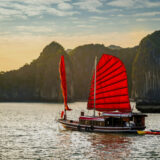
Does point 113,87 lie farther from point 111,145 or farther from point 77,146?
point 77,146

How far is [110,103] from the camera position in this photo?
4000 cm

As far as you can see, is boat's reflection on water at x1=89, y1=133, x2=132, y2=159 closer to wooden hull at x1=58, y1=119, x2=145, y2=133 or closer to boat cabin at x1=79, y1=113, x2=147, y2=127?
wooden hull at x1=58, y1=119, x2=145, y2=133

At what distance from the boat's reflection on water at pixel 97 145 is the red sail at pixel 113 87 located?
3.38 m

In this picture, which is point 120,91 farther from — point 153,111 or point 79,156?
point 153,111

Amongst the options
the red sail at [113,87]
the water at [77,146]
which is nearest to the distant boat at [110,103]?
the red sail at [113,87]

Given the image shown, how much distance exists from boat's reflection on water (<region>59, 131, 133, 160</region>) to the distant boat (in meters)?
0.91

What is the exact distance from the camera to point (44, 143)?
32.7m

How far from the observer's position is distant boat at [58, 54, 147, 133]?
125 feet

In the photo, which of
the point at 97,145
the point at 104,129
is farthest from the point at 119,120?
the point at 97,145

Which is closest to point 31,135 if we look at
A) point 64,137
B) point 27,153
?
point 64,137

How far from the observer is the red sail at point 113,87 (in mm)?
39688

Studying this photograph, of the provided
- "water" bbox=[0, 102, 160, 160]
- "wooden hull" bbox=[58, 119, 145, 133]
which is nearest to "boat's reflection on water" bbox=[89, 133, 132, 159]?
"water" bbox=[0, 102, 160, 160]

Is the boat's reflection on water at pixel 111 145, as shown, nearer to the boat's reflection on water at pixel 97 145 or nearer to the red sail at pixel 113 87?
the boat's reflection on water at pixel 97 145

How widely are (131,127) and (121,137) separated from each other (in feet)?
6.83
